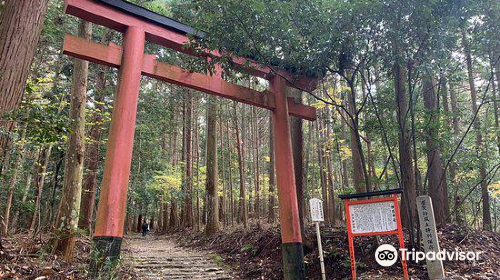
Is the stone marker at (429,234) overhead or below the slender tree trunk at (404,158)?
below

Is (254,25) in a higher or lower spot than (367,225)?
higher

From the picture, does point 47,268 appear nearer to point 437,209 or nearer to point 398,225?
point 398,225

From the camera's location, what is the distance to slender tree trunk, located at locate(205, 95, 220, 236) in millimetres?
12094

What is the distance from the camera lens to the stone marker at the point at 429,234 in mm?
5281

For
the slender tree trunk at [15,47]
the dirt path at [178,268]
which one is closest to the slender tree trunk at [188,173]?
the dirt path at [178,268]

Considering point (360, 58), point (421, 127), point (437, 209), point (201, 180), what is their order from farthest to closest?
point (201, 180), point (437, 209), point (421, 127), point (360, 58)

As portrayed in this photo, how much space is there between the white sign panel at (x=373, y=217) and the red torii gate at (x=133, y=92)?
1265mm

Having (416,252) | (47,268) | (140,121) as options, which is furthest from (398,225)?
(140,121)

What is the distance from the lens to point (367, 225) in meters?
5.65

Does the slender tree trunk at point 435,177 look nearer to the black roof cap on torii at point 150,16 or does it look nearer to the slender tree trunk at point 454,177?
the slender tree trunk at point 454,177

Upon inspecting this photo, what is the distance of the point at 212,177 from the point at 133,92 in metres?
7.03

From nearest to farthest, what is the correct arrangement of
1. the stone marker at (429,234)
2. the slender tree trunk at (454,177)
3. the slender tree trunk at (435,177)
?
the stone marker at (429,234) → the slender tree trunk at (435,177) → the slender tree trunk at (454,177)

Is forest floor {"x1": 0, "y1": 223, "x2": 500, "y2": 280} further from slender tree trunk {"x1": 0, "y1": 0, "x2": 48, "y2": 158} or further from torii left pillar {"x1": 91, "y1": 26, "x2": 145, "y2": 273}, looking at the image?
slender tree trunk {"x1": 0, "y1": 0, "x2": 48, "y2": 158}

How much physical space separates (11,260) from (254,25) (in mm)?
5240
